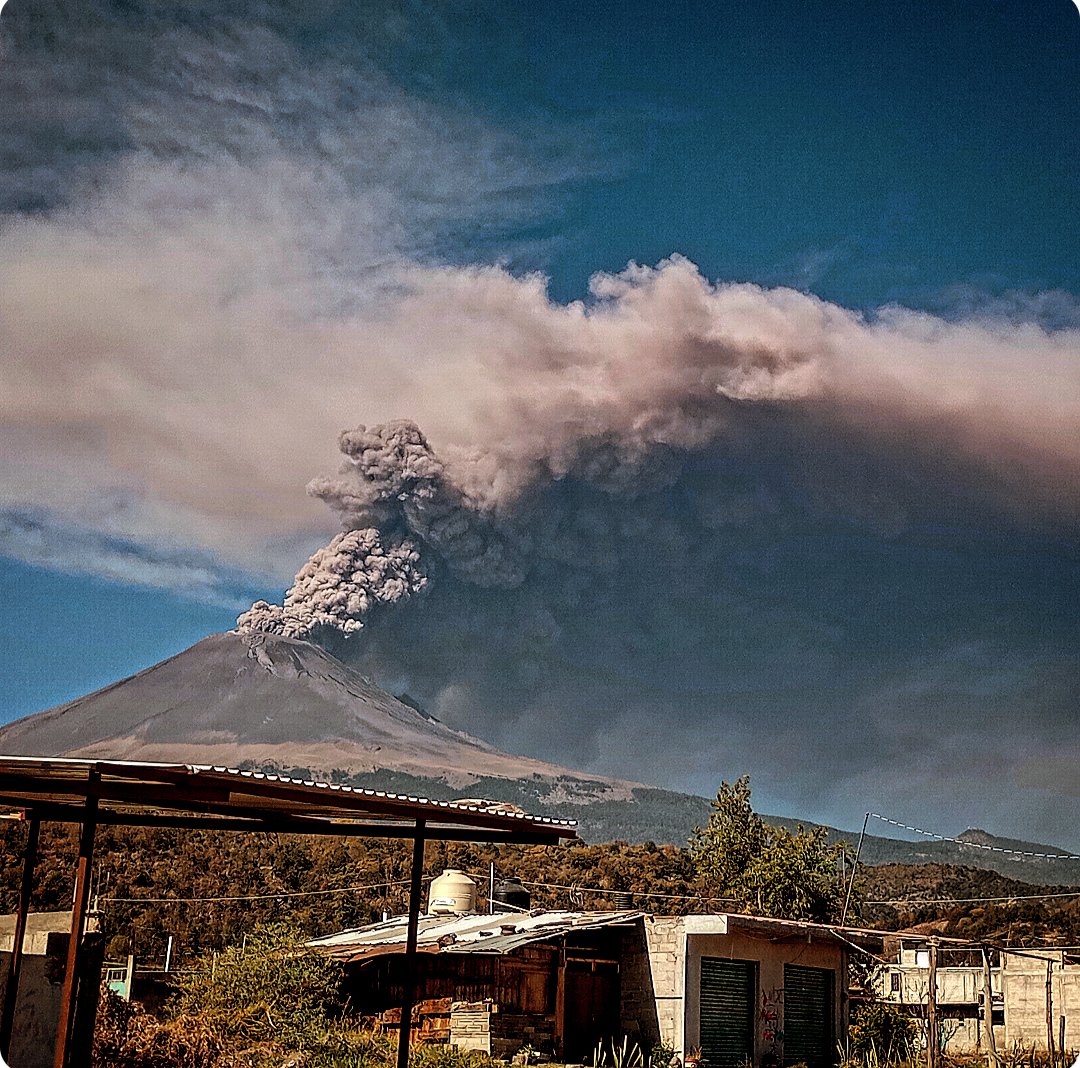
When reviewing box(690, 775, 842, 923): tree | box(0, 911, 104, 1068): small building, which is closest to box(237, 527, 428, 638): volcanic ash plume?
box(690, 775, 842, 923): tree

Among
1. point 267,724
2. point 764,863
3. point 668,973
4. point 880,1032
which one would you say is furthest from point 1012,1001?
point 267,724

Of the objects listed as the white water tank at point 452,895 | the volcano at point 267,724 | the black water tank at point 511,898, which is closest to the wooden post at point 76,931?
the white water tank at point 452,895

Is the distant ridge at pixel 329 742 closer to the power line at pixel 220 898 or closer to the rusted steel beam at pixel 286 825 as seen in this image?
the power line at pixel 220 898

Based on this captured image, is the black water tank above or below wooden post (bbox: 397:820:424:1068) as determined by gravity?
above

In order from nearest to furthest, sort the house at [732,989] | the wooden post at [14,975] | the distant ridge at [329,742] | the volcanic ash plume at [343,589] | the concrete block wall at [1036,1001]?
1. the wooden post at [14,975]
2. the house at [732,989]
3. the concrete block wall at [1036,1001]
4. the distant ridge at [329,742]
5. the volcanic ash plume at [343,589]

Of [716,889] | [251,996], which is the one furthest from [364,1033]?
[716,889]

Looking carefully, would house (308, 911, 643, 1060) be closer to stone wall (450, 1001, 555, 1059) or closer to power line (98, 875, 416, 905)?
stone wall (450, 1001, 555, 1059)

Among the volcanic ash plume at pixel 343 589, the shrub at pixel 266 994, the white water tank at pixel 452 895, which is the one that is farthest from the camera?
the volcanic ash plume at pixel 343 589
